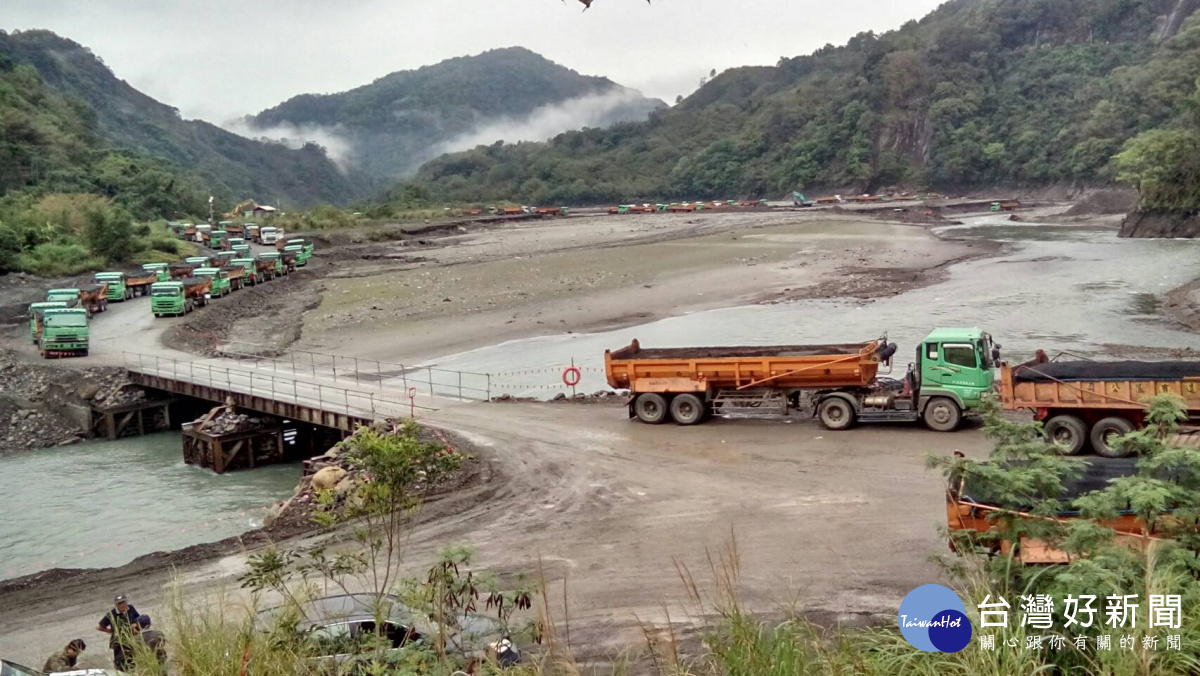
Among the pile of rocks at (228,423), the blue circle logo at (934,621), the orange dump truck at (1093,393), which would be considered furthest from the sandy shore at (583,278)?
the blue circle logo at (934,621)

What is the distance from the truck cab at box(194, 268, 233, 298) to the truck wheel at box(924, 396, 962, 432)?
1606 inches

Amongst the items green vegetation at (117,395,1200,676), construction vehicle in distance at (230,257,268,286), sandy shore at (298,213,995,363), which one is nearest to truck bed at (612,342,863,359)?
green vegetation at (117,395,1200,676)

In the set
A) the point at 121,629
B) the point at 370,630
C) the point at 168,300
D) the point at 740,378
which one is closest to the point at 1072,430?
the point at 740,378

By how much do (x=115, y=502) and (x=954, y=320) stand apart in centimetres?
3077

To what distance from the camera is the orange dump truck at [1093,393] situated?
1708 centimetres

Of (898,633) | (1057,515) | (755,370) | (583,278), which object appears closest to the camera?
(898,633)

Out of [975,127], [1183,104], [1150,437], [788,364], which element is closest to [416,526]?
[788,364]

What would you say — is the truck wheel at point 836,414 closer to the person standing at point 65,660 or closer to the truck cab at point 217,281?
the person standing at point 65,660

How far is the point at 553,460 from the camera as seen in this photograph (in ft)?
64.3

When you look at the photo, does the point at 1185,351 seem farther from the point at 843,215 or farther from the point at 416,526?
the point at 843,215

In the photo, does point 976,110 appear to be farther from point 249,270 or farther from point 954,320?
point 249,270

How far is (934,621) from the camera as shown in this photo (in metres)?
5.00

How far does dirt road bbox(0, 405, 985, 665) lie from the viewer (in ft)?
39.7

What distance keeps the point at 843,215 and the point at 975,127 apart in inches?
2047
